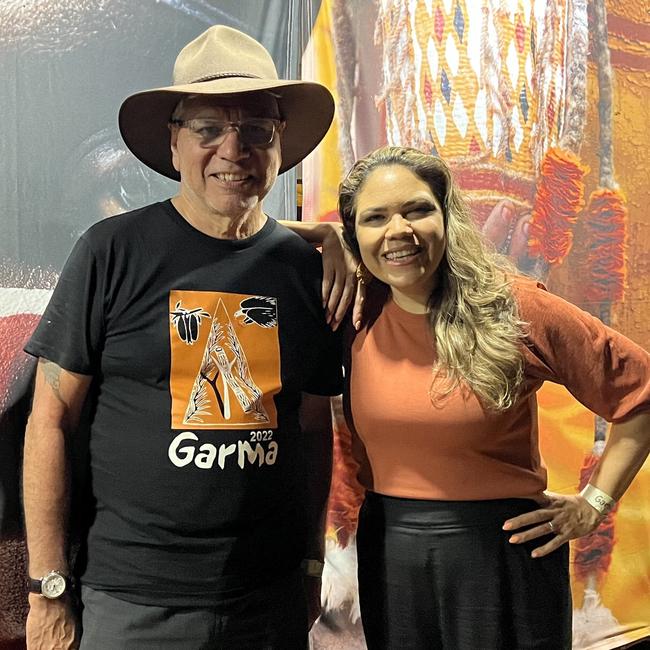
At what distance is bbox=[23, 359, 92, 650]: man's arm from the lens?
1.17m

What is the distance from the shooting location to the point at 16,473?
1361 millimetres

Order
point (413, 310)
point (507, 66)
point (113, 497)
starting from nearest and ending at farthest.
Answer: point (113, 497)
point (413, 310)
point (507, 66)

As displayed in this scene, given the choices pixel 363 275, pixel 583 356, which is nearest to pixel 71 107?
pixel 363 275

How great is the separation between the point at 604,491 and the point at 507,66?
44.3 inches

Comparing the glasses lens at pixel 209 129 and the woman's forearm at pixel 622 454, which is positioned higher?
the glasses lens at pixel 209 129

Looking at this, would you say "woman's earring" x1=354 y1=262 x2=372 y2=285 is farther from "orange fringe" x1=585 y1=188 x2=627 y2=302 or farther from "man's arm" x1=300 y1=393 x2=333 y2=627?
"orange fringe" x1=585 y1=188 x2=627 y2=302

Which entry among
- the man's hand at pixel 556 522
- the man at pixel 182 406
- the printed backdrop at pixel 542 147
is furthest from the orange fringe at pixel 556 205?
the man at pixel 182 406

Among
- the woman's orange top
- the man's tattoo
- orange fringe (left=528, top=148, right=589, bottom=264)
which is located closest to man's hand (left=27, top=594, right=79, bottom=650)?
the man's tattoo

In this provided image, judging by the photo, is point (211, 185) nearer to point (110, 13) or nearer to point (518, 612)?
point (110, 13)

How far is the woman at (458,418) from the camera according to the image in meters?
1.18

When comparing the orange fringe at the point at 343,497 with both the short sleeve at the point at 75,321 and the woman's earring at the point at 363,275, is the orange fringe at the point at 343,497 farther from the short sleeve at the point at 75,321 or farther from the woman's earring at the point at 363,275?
the short sleeve at the point at 75,321

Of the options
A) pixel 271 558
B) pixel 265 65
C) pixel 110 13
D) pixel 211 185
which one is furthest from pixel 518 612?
pixel 110 13

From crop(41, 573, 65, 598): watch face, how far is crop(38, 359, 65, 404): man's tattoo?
0.98 ft

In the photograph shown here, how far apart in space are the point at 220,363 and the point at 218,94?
0.46 metres
